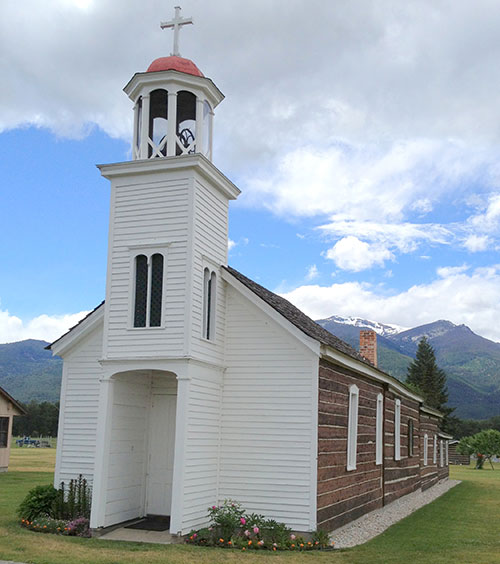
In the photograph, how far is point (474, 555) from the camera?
12523 millimetres

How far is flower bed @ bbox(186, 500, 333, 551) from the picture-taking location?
1282cm

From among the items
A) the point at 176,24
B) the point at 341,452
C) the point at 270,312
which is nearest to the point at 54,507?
the point at 270,312

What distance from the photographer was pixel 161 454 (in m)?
15.6

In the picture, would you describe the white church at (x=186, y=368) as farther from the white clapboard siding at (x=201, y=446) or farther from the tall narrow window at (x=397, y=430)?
the tall narrow window at (x=397, y=430)

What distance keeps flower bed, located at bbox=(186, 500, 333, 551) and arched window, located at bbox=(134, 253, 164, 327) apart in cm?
422

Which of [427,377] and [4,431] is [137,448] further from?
[427,377]

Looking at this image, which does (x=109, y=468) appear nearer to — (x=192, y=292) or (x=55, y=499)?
(x=55, y=499)

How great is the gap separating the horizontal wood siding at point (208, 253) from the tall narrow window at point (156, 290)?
81 centimetres

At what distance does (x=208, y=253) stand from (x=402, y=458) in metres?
14.1

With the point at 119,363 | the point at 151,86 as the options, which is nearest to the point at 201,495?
the point at 119,363

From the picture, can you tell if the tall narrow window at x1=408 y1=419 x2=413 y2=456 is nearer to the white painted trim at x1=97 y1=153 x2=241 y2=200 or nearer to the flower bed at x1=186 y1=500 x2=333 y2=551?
the flower bed at x1=186 y1=500 x2=333 y2=551

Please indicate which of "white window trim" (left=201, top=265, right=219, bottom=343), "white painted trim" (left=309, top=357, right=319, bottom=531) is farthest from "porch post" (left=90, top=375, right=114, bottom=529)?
"white painted trim" (left=309, top=357, right=319, bottom=531)

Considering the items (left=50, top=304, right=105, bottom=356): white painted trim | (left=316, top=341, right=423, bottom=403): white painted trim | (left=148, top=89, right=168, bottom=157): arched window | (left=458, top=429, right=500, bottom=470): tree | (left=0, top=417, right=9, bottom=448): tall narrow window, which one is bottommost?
(left=458, top=429, right=500, bottom=470): tree

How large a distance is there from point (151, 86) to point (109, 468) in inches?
338
